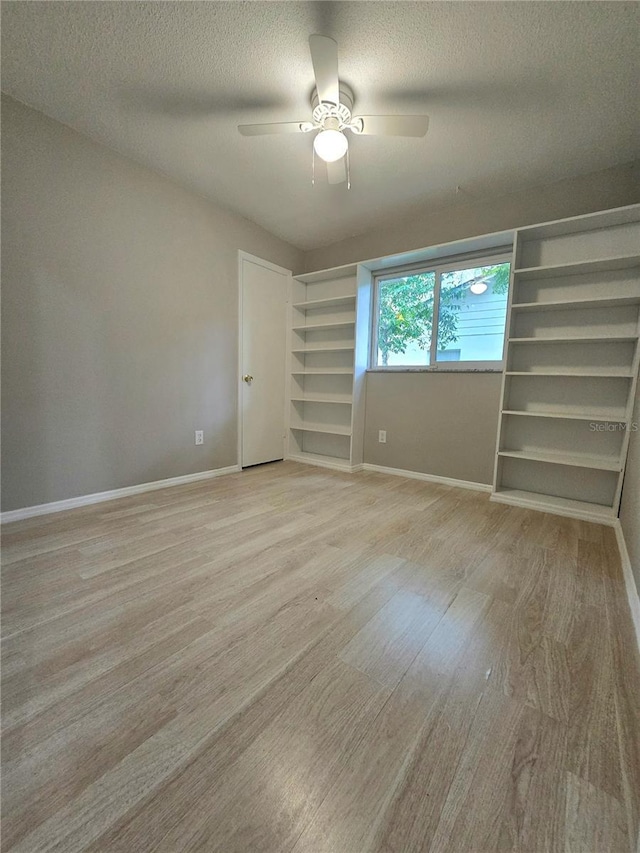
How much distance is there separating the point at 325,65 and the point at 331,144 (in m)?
0.36

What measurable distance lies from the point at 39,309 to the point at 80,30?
133cm

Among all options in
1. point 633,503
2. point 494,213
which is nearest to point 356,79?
point 494,213

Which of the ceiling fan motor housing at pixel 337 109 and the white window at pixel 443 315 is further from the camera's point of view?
the white window at pixel 443 315

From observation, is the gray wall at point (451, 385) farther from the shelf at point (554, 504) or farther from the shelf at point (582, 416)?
the shelf at point (582, 416)

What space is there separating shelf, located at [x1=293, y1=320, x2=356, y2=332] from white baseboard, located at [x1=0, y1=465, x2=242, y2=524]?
1.70 m

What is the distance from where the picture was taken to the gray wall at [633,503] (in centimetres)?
143

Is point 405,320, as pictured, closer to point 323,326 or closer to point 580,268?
point 323,326

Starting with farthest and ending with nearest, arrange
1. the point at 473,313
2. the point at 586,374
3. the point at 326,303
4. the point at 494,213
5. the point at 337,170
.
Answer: the point at 326,303, the point at 473,313, the point at 494,213, the point at 586,374, the point at 337,170

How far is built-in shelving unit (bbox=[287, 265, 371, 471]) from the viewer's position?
333 centimetres

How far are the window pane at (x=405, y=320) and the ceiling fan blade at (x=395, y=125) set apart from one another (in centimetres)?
147

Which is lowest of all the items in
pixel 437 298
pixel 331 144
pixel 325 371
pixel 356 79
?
pixel 325 371

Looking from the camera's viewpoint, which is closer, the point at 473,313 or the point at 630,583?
the point at 630,583

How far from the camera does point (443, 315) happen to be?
2.98 m

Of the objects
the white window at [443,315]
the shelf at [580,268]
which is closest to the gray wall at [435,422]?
the white window at [443,315]
